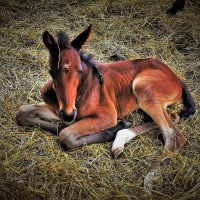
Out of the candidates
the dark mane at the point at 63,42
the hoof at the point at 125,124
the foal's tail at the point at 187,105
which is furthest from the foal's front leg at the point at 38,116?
the foal's tail at the point at 187,105

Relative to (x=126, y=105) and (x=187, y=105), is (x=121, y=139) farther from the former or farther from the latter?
(x=187, y=105)

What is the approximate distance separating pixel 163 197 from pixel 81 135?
1180mm

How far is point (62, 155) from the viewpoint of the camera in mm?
4242

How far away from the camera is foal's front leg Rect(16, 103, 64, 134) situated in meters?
4.58

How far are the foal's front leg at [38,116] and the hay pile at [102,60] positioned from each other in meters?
0.09

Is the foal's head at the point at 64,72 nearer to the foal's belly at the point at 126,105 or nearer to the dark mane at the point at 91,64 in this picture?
the dark mane at the point at 91,64

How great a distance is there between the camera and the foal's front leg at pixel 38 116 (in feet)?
15.0

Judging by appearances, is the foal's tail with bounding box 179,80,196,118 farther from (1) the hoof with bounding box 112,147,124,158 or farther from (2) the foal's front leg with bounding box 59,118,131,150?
(1) the hoof with bounding box 112,147,124,158

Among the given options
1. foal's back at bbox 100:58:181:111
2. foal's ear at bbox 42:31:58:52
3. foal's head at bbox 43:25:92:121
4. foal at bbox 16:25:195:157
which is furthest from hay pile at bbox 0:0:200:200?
foal's ear at bbox 42:31:58:52

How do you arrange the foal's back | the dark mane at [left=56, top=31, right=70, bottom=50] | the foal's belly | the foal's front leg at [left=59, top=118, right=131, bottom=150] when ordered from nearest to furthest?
the dark mane at [left=56, top=31, right=70, bottom=50]
the foal's front leg at [left=59, top=118, right=131, bottom=150]
the foal's back
the foal's belly

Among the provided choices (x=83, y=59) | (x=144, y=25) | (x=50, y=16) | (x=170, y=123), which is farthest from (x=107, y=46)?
(x=170, y=123)

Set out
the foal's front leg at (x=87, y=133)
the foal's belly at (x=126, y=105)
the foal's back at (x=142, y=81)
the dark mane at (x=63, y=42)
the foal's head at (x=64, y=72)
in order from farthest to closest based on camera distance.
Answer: the foal's belly at (x=126, y=105) < the foal's back at (x=142, y=81) < the foal's front leg at (x=87, y=133) < the dark mane at (x=63, y=42) < the foal's head at (x=64, y=72)

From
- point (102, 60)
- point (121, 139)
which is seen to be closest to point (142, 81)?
point (121, 139)

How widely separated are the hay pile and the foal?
0.14m
